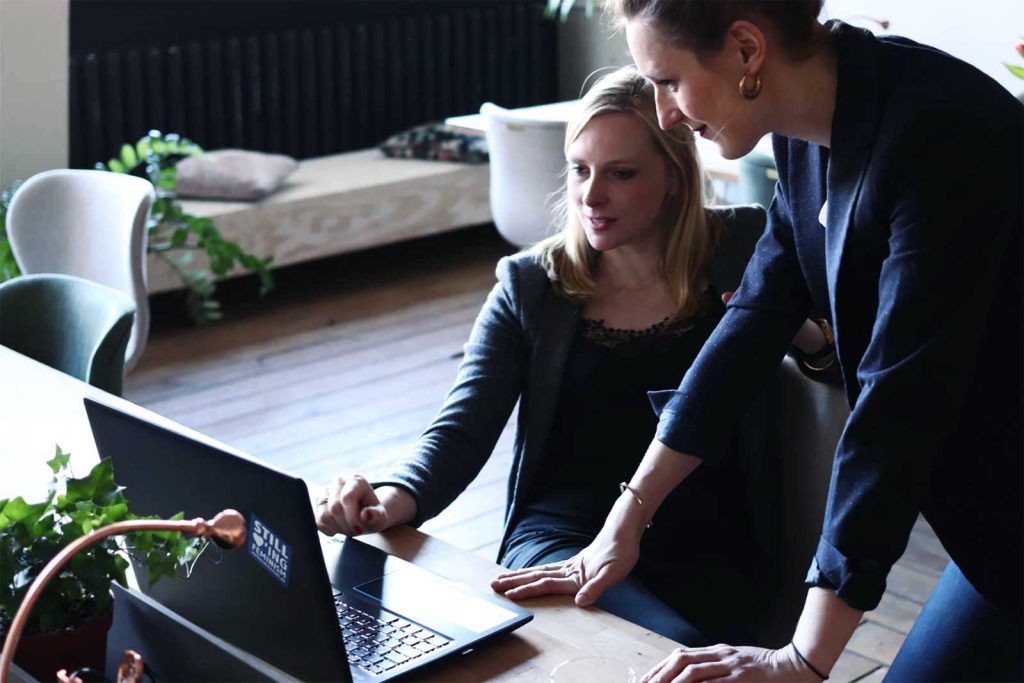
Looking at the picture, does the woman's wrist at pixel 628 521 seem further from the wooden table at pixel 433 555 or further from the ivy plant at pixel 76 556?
the ivy plant at pixel 76 556

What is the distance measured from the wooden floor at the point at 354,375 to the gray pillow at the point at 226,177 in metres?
0.42

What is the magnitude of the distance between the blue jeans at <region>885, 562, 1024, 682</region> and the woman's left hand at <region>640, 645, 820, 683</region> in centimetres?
29

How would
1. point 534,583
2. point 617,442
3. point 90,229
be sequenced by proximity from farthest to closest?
point 90,229
point 617,442
point 534,583

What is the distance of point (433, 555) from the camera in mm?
1565

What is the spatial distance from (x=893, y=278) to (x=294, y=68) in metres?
4.99

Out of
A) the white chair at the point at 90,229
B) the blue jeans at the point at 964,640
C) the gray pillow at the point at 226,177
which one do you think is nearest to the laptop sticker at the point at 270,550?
the blue jeans at the point at 964,640

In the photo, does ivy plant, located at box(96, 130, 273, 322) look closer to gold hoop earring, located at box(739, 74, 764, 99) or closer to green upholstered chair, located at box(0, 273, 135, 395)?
green upholstered chair, located at box(0, 273, 135, 395)

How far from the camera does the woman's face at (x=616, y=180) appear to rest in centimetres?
196

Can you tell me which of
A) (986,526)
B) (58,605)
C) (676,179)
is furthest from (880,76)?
(58,605)

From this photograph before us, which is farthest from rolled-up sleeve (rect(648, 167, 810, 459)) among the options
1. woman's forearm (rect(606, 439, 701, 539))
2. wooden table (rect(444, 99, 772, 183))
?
wooden table (rect(444, 99, 772, 183))

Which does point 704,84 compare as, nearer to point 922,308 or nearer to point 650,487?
point 922,308

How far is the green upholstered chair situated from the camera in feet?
8.05

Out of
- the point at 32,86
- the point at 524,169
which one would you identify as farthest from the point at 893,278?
the point at 32,86

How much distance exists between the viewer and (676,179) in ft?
6.55
